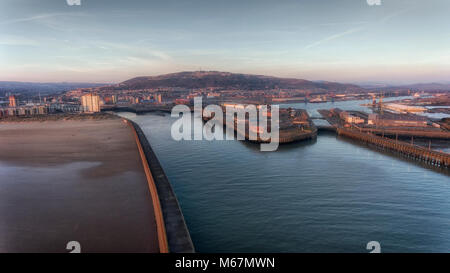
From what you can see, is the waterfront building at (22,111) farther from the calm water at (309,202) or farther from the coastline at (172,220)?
the coastline at (172,220)

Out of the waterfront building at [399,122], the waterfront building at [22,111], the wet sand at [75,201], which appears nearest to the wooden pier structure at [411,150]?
the waterfront building at [399,122]

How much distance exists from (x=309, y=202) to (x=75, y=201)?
280 inches

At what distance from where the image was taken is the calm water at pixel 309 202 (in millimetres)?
6820

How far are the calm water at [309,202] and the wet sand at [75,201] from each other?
1.50 metres

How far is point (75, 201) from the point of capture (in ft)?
27.7

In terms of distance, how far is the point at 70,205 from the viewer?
8.13 metres

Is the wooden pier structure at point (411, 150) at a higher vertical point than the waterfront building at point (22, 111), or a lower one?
lower

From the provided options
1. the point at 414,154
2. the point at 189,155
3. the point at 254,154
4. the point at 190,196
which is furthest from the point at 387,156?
the point at 190,196

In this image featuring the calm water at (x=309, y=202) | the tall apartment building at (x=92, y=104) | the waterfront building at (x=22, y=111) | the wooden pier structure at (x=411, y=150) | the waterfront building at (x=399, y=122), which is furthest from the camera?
the tall apartment building at (x=92, y=104)

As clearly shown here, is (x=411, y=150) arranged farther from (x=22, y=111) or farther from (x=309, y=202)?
(x=22, y=111)

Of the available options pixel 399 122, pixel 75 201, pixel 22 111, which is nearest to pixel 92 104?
pixel 22 111

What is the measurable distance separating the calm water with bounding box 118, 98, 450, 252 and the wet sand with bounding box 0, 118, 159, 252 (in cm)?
150
